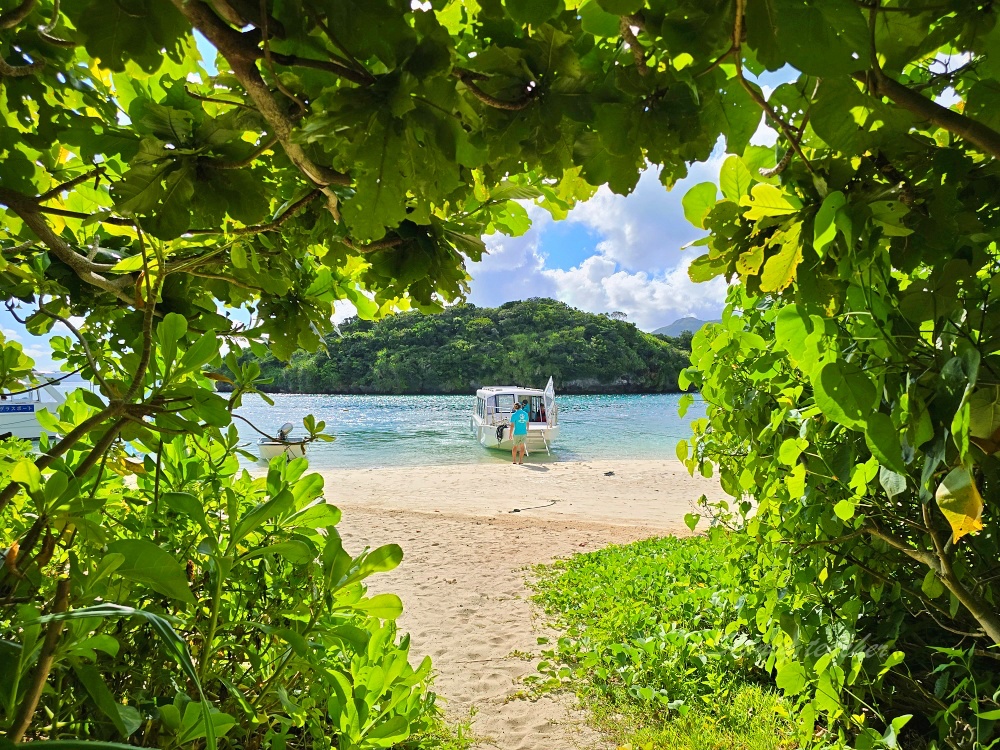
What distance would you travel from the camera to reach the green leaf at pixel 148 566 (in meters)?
0.60

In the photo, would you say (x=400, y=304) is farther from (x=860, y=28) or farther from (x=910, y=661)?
(x=910, y=661)

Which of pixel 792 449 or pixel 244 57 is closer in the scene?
pixel 244 57

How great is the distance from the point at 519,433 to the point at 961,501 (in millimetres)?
17798

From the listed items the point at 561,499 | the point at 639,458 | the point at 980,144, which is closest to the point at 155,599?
the point at 980,144

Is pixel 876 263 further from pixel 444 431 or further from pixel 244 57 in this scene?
pixel 444 431

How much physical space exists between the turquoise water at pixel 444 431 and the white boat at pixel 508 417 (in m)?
0.52

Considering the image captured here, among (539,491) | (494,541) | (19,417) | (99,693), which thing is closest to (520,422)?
(539,491)

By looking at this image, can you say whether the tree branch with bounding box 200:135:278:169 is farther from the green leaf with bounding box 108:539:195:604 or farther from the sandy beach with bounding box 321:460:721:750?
the sandy beach with bounding box 321:460:721:750

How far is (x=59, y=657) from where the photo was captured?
2.01ft

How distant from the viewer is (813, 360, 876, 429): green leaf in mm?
810

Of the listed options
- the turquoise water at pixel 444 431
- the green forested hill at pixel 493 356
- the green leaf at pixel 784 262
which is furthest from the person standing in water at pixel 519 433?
the green forested hill at pixel 493 356

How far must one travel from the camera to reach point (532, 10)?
62cm

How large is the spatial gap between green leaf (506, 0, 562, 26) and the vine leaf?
2.66 feet

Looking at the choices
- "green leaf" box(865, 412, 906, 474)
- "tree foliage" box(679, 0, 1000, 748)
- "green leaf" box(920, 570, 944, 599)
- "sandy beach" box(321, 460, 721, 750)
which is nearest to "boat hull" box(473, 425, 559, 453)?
"sandy beach" box(321, 460, 721, 750)
